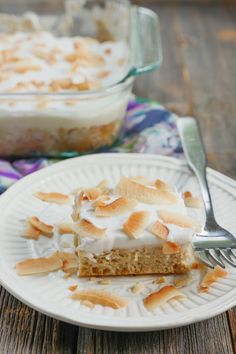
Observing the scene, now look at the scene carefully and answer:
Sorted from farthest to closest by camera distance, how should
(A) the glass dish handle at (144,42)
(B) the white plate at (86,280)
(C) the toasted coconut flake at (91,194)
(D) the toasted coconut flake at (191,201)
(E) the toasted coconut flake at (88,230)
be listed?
(A) the glass dish handle at (144,42)
(D) the toasted coconut flake at (191,201)
(C) the toasted coconut flake at (91,194)
(E) the toasted coconut flake at (88,230)
(B) the white plate at (86,280)

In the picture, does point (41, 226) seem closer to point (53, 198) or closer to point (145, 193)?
point (53, 198)

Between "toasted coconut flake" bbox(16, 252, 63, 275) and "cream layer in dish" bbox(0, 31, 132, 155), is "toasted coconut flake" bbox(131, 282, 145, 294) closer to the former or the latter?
"toasted coconut flake" bbox(16, 252, 63, 275)

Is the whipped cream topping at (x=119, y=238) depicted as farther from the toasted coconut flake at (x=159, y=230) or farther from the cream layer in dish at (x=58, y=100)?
the cream layer in dish at (x=58, y=100)

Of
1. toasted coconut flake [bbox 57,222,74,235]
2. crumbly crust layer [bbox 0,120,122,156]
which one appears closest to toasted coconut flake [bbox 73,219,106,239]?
toasted coconut flake [bbox 57,222,74,235]

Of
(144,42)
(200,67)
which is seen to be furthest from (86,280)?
(200,67)

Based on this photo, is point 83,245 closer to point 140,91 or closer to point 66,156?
point 66,156

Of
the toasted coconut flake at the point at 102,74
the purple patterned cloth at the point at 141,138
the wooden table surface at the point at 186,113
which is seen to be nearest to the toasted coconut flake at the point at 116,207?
the wooden table surface at the point at 186,113
